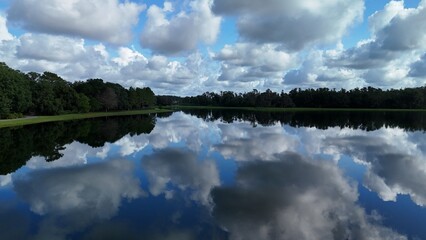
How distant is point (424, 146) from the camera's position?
118 feet

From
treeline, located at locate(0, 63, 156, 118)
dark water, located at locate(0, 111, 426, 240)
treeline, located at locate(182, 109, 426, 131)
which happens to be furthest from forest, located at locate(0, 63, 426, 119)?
dark water, located at locate(0, 111, 426, 240)

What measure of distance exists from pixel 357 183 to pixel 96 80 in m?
123

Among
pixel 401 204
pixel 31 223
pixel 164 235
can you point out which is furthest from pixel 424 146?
pixel 31 223

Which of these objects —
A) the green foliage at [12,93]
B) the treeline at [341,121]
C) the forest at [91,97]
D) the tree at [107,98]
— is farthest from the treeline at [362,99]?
the green foliage at [12,93]

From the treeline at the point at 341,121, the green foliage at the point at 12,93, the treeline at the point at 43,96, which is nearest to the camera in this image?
the green foliage at the point at 12,93

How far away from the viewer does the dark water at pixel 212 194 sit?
12.5 metres

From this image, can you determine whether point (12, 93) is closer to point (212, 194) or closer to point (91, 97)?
point (91, 97)

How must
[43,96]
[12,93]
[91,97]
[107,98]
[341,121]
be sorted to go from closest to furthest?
1. [12,93]
2. [341,121]
3. [43,96]
4. [91,97]
5. [107,98]

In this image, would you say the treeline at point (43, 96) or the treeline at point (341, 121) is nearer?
the treeline at point (341, 121)

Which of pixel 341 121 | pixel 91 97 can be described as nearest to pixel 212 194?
pixel 341 121

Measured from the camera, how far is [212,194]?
1702 centimetres

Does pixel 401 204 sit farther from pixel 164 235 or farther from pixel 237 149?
pixel 237 149

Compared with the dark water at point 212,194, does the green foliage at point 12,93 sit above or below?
above

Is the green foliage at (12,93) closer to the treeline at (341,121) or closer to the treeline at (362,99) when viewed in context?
the treeline at (341,121)
